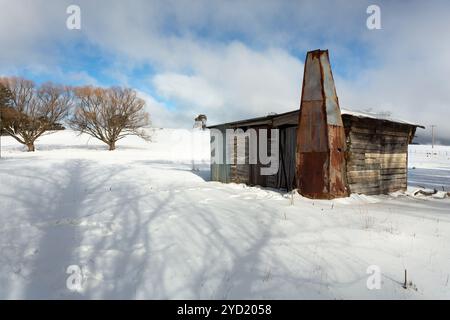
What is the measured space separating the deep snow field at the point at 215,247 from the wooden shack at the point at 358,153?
97.6 inches

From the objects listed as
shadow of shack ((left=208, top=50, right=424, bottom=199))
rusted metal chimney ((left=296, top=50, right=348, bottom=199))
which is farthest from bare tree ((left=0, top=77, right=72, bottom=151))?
rusted metal chimney ((left=296, top=50, right=348, bottom=199))

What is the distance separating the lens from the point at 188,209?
6715 mm

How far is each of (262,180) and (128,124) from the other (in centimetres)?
2798

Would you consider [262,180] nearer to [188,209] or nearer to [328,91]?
[328,91]

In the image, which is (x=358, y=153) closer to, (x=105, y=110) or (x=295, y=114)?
(x=295, y=114)

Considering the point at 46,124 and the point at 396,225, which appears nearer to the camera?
the point at 396,225

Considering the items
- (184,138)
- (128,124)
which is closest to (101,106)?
(128,124)

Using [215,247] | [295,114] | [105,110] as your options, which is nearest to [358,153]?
[295,114]

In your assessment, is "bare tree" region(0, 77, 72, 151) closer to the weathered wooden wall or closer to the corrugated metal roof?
the corrugated metal roof

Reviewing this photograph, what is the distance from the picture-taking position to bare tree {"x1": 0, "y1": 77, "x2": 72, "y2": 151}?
30250 mm

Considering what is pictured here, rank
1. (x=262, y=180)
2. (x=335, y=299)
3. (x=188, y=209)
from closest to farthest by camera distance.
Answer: (x=335, y=299), (x=188, y=209), (x=262, y=180)

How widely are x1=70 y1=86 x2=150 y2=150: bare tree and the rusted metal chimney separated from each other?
30.3 metres

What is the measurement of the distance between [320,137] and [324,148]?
36 cm

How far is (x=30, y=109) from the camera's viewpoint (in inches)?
1241
